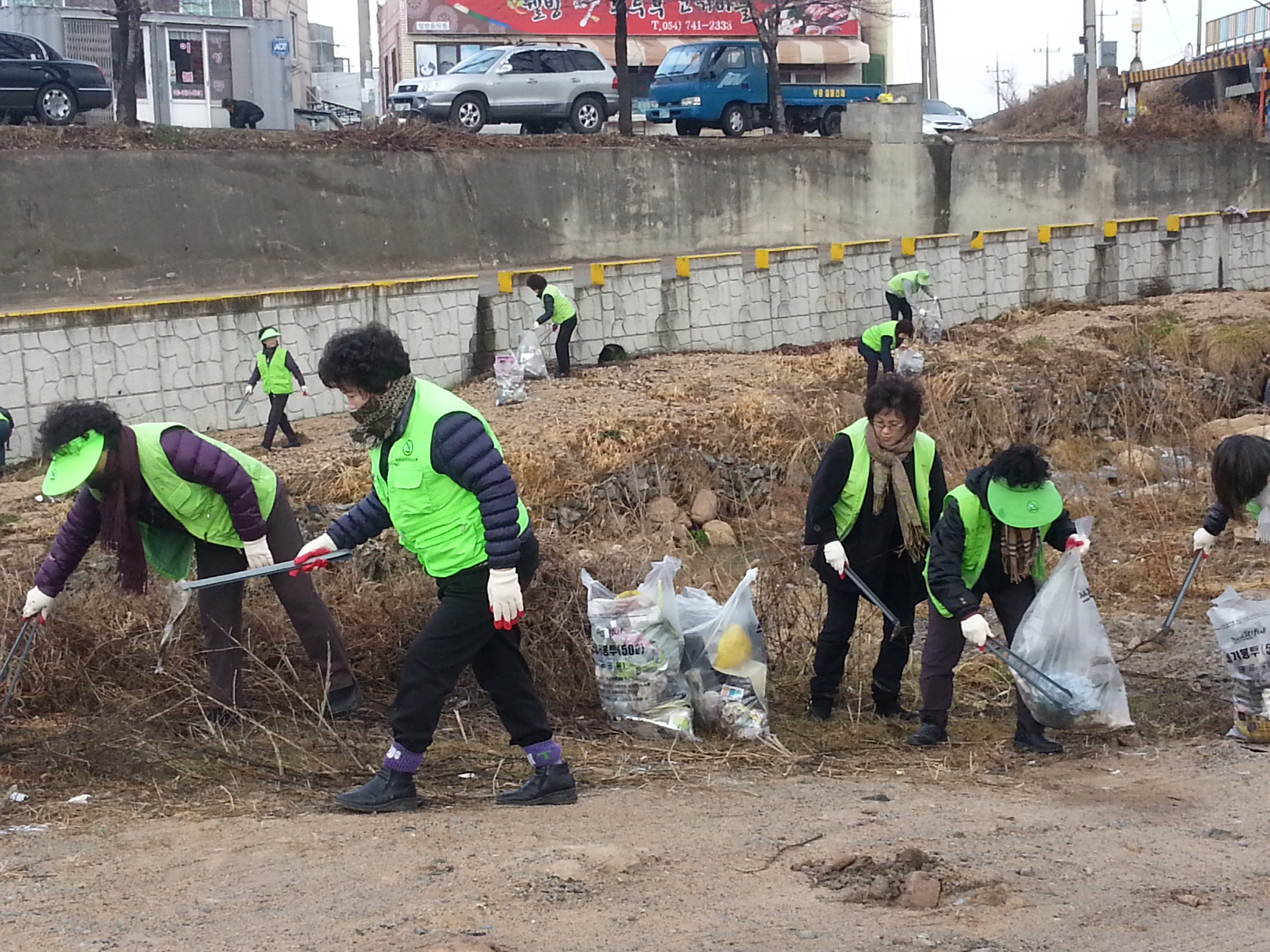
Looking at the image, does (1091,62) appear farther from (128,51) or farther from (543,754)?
(543,754)

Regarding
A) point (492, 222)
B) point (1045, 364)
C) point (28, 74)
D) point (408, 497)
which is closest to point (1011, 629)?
point (408, 497)

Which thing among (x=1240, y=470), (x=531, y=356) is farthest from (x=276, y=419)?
(x=1240, y=470)

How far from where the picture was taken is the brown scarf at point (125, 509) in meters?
4.55

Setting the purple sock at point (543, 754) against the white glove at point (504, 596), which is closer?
the white glove at point (504, 596)

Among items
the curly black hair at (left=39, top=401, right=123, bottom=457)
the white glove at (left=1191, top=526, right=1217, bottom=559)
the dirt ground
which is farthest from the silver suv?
the curly black hair at (left=39, top=401, right=123, bottom=457)

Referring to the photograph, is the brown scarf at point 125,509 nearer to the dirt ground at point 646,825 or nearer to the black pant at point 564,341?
the dirt ground at point 646,825

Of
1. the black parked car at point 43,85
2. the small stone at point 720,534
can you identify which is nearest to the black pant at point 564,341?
the small stone at point 720,534

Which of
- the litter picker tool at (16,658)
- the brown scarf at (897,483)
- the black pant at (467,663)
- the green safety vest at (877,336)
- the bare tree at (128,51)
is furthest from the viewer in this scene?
the bare tree at (128,51)

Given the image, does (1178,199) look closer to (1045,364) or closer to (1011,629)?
(1045,364)

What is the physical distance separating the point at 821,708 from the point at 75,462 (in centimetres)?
288

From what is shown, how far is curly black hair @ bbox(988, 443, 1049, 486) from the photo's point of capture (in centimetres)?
459

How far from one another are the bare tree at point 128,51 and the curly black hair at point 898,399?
627 inches

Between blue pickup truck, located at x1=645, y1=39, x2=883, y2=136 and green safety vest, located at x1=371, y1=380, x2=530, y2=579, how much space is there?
69.6ft

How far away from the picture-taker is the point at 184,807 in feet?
14.0
